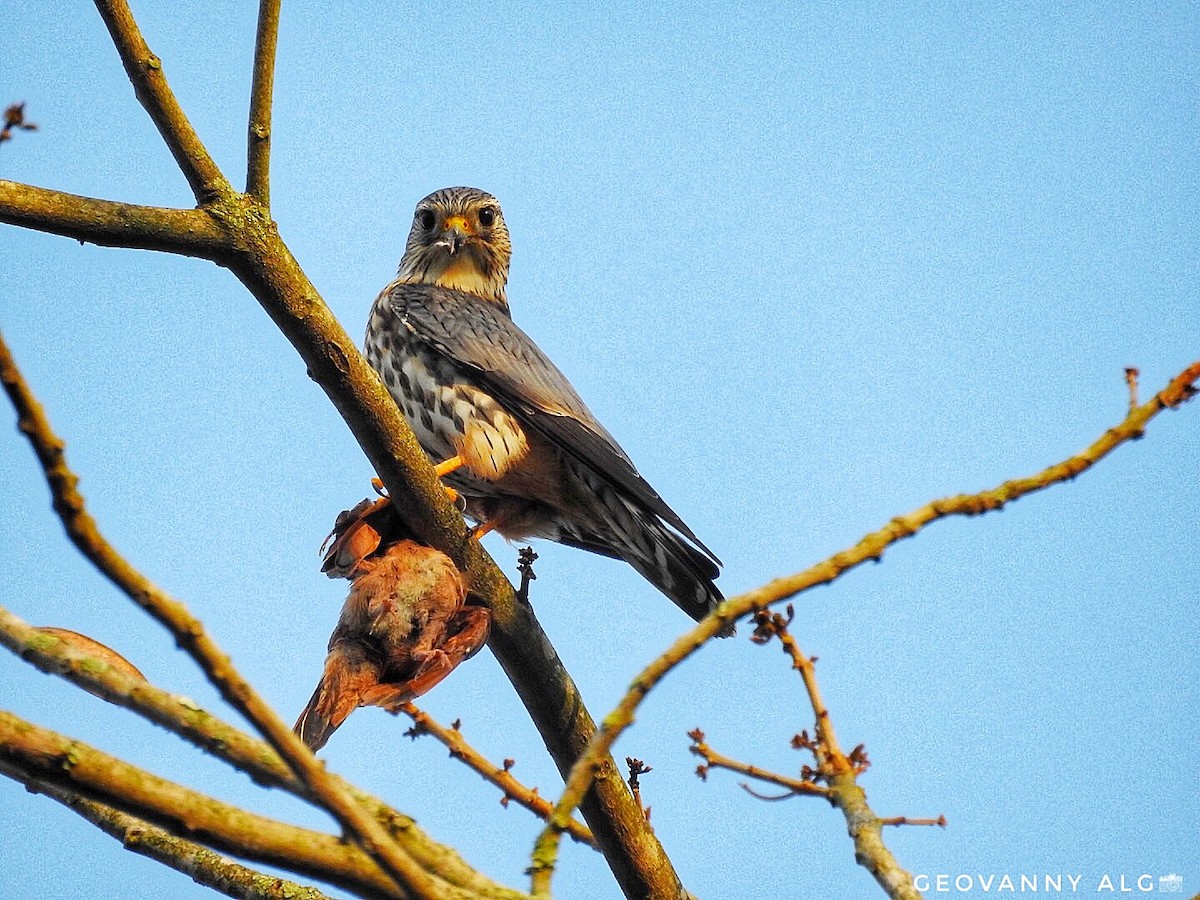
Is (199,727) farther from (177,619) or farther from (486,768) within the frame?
(486,768)

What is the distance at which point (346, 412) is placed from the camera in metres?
3.94

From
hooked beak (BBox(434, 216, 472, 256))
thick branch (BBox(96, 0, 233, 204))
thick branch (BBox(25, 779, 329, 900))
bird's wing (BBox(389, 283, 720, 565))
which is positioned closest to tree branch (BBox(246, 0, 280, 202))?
thick branch (BBox(96, 0, 233, 204))

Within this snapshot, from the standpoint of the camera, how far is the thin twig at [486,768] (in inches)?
150

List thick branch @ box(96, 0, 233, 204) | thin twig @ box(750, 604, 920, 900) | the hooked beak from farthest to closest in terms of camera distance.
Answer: the hooked beak, thick branch @ box(96, 0, 233, 204), thin twig @ box(750, 604, 920, 900)

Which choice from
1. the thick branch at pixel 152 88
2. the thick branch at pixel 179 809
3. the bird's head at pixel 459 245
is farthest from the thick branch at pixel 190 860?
the bird's head at pixel 459 245

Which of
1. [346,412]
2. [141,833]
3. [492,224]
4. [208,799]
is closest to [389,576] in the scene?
[346,412]

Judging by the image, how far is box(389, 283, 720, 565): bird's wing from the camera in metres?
5.27

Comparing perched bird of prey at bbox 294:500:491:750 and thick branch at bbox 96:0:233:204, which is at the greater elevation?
thick branch at bbox 96:0:233:204

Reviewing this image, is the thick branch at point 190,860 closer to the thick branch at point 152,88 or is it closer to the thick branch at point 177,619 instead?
the thick branch at point 177,619

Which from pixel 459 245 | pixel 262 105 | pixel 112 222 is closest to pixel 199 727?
pixel 112 222

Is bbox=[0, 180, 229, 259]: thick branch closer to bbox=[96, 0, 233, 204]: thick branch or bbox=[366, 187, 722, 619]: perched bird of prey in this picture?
bbox=[96, 0, 233, 204]: thick branch

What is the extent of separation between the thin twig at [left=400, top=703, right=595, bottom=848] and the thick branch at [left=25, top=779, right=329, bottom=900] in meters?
0.65

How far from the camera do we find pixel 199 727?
222 cm

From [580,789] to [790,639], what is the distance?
825 millimetres
